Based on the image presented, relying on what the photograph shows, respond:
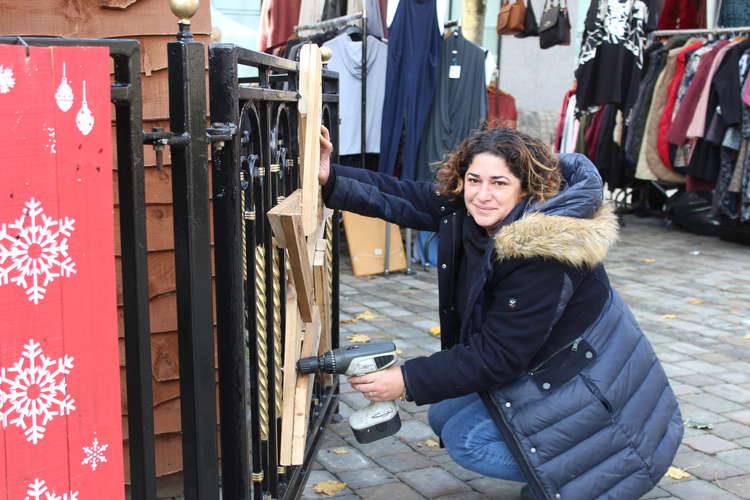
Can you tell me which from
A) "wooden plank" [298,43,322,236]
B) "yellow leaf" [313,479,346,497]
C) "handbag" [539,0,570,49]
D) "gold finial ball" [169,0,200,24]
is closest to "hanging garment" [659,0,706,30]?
"handbag" [539,0,570,49]

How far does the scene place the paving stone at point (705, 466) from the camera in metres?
3.44

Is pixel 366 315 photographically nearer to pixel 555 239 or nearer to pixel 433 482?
pixel 433 482

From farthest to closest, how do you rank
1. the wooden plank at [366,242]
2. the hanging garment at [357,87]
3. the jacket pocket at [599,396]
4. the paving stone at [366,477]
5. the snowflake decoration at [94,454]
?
the wooden plank at [366,242] → the hanging garment at [357,87] → the paving stone at [366,477] → the jacket pocket at [599,396] → the snowflake decoration at [94,454]

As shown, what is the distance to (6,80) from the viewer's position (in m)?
1.37

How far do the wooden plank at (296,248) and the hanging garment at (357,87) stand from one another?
14.6ft

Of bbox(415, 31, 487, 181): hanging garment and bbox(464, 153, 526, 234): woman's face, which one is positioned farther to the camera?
bbox(415, 31, 487, 181): hanging garment

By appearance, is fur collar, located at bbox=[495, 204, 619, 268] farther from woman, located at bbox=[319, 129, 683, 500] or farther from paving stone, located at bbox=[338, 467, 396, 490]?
paving stone, located at bbox=[338, 467, 396, 490]

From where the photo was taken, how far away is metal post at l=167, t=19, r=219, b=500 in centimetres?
179

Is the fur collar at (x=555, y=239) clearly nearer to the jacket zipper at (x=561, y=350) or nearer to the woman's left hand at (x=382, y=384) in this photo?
the jacket zipper at (x=561, y=350)

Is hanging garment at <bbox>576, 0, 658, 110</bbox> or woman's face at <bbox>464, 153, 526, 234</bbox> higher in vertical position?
hanging garment at <bbox>576, 0, 658, 110</bbox>

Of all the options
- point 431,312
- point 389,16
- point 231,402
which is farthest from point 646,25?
point 231,402

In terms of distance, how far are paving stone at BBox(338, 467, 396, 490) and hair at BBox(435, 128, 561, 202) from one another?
4.36 ft

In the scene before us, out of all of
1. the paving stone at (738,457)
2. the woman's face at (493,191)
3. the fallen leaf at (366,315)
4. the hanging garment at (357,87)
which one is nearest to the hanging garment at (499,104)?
the hanging garment at (357,87)

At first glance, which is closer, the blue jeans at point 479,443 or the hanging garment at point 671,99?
the blue jeans at point 479,443
